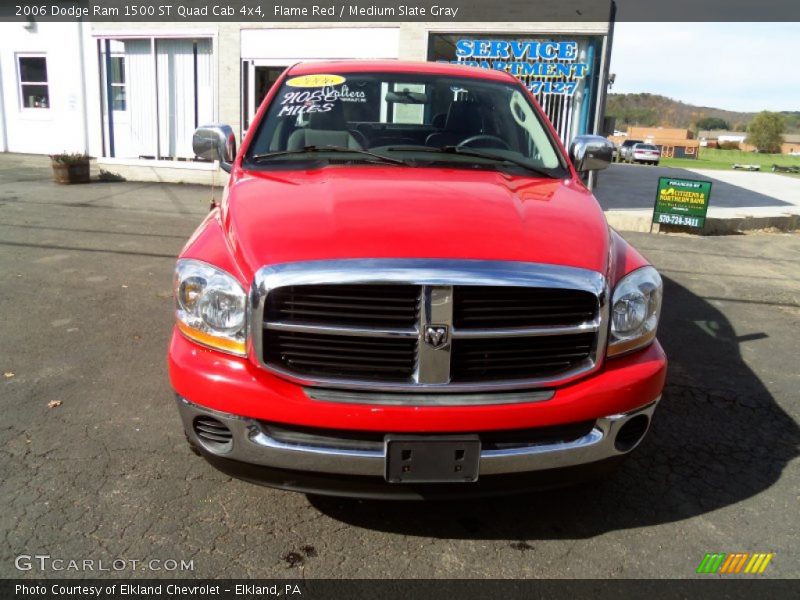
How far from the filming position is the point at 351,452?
229 centimetres

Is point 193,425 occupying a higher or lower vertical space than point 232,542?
higher

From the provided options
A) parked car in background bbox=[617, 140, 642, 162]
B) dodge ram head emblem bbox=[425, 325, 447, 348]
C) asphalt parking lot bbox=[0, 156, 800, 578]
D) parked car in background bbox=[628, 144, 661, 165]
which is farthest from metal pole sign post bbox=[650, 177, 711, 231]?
parked car in background bbox=[617, 140, 642, 162]

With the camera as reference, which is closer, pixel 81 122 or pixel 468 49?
pixel 468 49

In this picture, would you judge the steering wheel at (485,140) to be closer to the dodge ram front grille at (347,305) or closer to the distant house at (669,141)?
the dodge ram front grille at (347,305)

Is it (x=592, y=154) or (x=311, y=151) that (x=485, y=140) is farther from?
(x=311, y=151)

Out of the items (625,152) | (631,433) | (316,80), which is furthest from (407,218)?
(625,152)

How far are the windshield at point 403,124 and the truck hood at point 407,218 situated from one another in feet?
0.97

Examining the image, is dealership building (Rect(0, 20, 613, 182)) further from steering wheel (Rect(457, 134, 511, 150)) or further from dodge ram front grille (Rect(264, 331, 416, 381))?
dodge ram front grille (Rect(264, 331, 416, 381))

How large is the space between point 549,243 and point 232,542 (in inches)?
68.5

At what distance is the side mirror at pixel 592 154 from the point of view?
158 inches

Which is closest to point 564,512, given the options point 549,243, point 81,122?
point 549,243

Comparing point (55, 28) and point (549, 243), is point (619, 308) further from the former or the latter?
point (55, 28)
